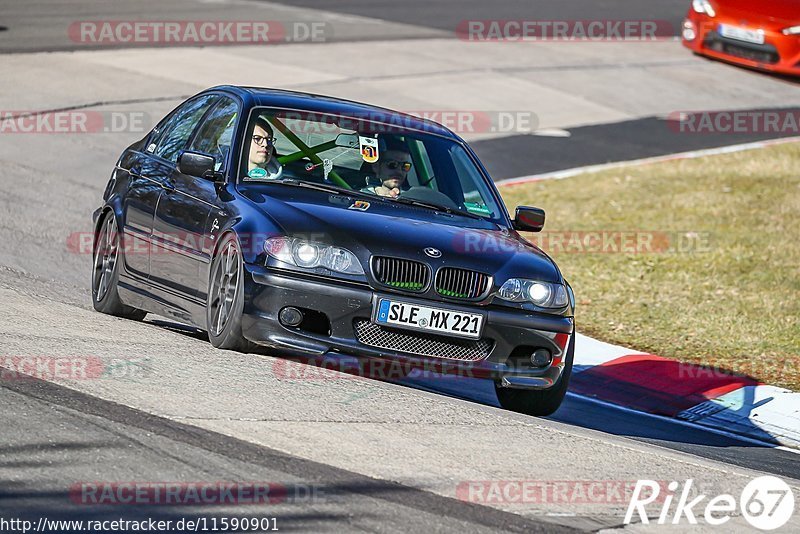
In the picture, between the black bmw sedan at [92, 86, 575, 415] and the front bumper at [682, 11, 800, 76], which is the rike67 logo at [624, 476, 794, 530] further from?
the front bumper at [682, 11, 800, 76]

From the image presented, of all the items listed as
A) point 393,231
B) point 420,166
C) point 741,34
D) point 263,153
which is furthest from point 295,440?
point 741,34

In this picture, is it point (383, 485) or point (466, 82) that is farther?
point (466, 82)

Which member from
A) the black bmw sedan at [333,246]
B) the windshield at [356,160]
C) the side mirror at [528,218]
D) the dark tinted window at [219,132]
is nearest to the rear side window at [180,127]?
the black bmw sedan at [333,246]

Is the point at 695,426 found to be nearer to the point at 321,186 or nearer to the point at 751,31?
the point at 321,186

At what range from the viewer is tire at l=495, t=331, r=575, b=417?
26.2 feet

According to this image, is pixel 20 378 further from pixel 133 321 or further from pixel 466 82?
pixel 466 82

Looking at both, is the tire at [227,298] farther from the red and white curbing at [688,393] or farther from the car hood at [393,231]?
the red and white curbing at [688,393]

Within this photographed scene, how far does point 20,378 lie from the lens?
251 inches

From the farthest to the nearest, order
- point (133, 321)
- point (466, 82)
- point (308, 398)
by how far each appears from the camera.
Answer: point (466, 82)
point (133, 321)
point (308, 398)

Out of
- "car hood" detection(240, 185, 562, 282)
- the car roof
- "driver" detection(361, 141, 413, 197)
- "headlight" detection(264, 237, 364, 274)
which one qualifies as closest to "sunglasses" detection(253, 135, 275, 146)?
the car roof

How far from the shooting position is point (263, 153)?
27.0ft

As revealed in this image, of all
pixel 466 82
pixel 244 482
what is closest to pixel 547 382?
pixel 244 482

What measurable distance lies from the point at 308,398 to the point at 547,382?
1.75 m

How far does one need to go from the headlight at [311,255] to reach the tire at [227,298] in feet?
0.66
